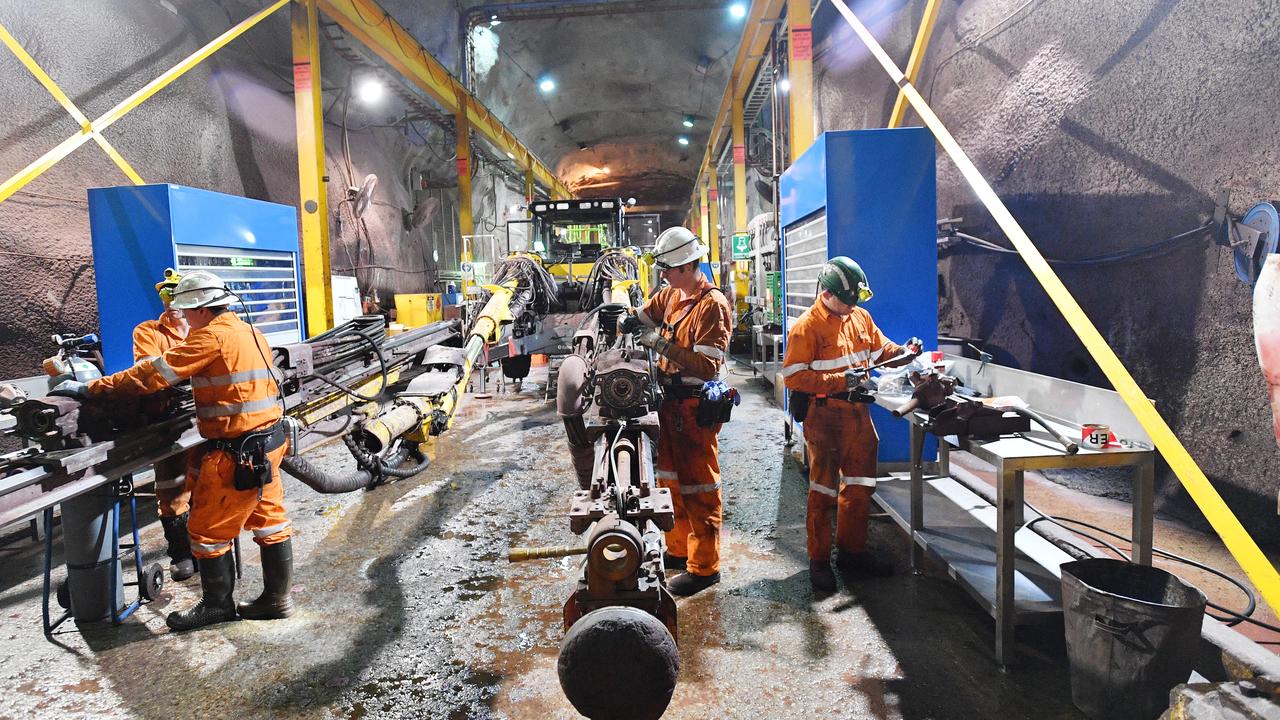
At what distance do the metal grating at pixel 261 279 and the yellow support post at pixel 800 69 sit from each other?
5.31m

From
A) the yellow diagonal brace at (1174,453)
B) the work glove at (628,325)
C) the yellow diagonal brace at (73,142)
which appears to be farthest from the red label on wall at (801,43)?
the yellow diagonal brace at (73,142)

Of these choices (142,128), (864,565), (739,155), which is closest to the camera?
(864,565)

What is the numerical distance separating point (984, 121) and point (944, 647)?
5.05 m

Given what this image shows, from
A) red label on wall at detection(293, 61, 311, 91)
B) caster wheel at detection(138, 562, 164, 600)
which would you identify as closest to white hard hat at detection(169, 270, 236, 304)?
caster wheel at detection(138, 562, 164, 600)

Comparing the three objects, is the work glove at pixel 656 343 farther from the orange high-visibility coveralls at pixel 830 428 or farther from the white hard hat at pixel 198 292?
the white hard hat at pixel 198 292

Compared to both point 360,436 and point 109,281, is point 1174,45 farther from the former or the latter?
point 109,281

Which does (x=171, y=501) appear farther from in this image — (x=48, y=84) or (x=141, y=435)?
(x=48, y=84)

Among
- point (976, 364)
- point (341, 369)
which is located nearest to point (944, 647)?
point (976, 364)

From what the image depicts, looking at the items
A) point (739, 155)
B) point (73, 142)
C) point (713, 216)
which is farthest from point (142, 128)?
point (713, 216)

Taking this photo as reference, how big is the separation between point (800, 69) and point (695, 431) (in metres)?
5.02

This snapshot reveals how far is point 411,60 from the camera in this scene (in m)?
9.45

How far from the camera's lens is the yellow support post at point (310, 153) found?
23.2 ft

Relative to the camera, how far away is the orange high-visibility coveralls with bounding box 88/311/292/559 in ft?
9.39

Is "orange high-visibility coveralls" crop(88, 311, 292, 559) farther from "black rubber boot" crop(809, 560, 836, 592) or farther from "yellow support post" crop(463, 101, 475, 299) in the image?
"yellow support post" crop(463, 101, 475, 299)
